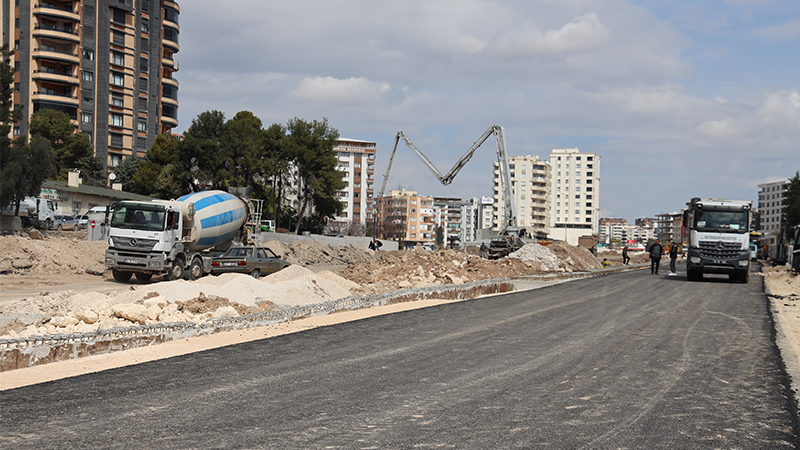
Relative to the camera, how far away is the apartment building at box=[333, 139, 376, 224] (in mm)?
157750

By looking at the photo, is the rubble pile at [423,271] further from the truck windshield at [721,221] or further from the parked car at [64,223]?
the parked car at [64,223]

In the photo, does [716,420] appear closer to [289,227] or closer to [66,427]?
[66,427]

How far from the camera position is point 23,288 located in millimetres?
20672

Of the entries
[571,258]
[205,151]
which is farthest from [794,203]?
[205,151]

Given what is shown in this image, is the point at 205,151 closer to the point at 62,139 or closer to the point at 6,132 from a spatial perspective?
the point at 62,139


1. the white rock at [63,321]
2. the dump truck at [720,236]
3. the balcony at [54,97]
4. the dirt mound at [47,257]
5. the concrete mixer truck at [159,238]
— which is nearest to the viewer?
the white rock at [63,321]

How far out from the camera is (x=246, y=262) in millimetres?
24750

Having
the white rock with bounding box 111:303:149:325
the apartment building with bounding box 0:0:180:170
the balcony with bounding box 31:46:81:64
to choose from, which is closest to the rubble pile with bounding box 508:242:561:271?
the white rock with bounding box 111:303:149:325

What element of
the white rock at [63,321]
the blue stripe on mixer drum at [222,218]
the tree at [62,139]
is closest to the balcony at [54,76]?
the tree at [62,139]

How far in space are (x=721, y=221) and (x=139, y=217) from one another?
24.1 metres

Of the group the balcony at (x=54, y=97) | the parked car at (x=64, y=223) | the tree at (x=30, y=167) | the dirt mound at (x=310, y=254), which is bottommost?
the dirt mound at (x=310, y=254)

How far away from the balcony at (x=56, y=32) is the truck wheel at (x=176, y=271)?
67051mm

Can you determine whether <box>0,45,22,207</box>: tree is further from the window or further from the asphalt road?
the window

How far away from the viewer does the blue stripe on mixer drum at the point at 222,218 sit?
25.8 meters
